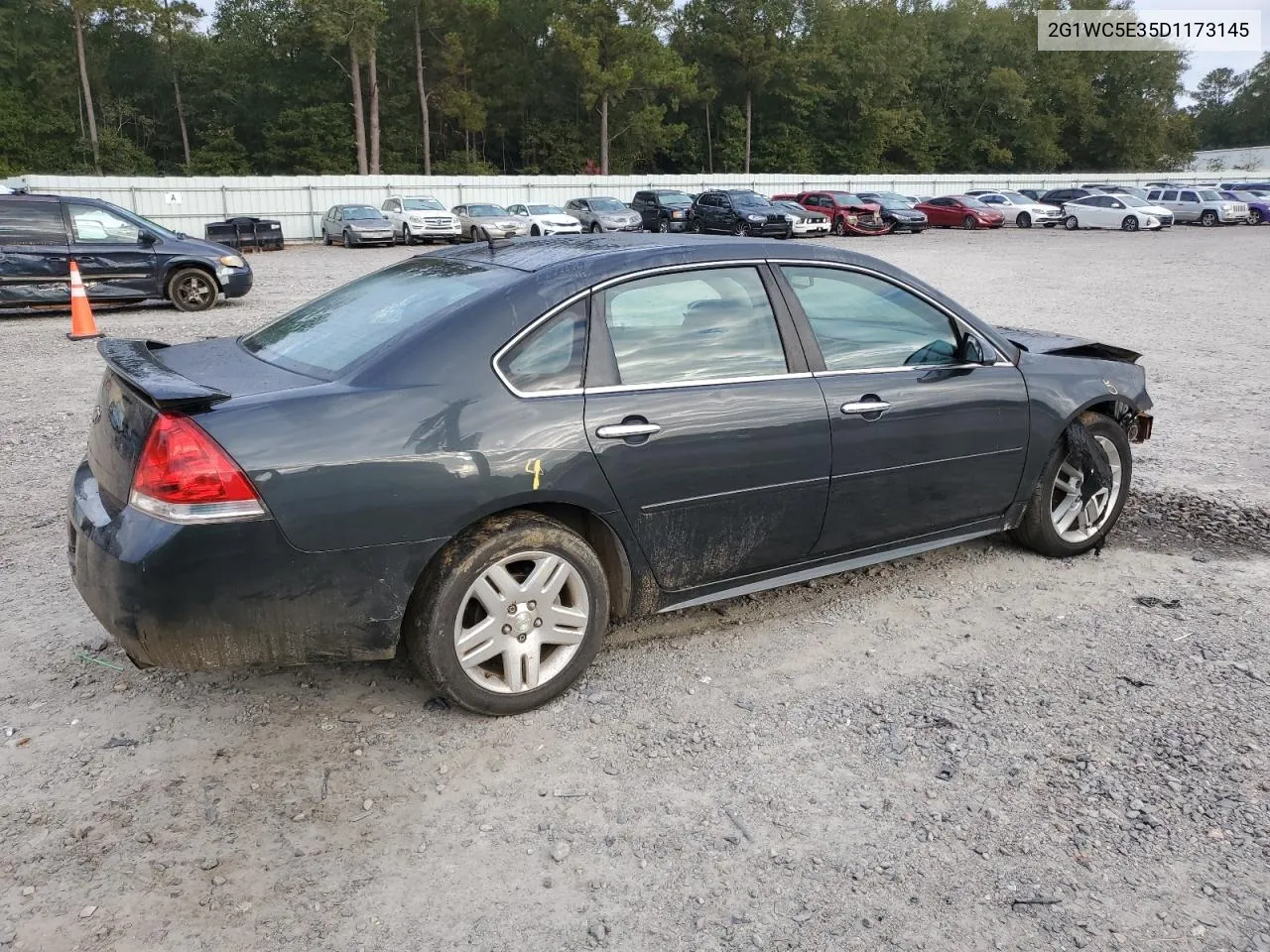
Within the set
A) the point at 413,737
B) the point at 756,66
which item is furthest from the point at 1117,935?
the point at 756,66

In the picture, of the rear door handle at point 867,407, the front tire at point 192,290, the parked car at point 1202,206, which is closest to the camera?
the rear door handle at point 867,407

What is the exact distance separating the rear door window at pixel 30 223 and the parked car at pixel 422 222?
813 inches

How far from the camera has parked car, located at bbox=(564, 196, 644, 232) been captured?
33.3 meters

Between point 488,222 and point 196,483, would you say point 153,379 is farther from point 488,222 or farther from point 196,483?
point 488,222

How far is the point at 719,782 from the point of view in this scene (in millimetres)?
3141

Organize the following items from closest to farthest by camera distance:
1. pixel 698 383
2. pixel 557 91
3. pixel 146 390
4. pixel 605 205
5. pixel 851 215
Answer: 1. pixel 146 390
2. pixel 698 383
3. pixel 605 205
4. pixel 851 215
5. pixel 557 91

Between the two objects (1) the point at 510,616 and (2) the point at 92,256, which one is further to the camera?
(2) the point at 92,256

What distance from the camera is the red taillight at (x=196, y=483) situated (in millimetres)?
2967

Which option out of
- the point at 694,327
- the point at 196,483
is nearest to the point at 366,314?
the point at 196,483

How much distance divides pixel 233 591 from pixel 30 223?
12.3 metres

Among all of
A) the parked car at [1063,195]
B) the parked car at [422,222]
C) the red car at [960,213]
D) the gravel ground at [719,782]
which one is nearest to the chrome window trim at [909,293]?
the gravel ground at [719,782]

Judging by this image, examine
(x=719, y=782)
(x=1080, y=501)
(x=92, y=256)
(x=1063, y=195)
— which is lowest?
(x=719, y=782)

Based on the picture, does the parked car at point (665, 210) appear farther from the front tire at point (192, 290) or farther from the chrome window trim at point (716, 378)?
the chrome window trim at point (716, 378)

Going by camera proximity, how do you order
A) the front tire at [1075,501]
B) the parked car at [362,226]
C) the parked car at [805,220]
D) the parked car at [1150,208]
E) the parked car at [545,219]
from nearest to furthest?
the front tire at [1075,501]
the parked car at [545,219]
the parked car at [805,220]
the parked car at [362,226]
the parked car at [1150,208]
